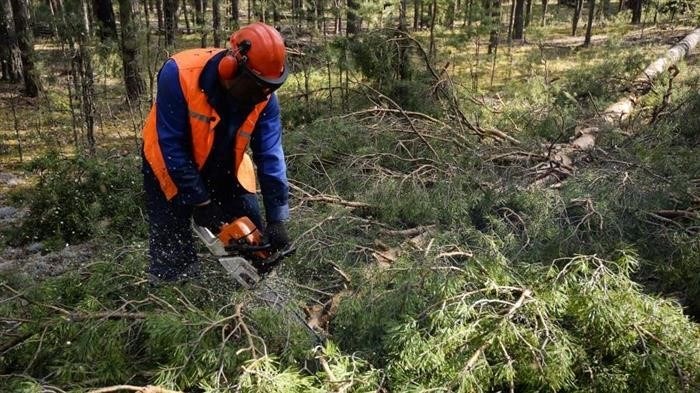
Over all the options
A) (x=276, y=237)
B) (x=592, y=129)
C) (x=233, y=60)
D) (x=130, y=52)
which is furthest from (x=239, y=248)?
(x=130, y=52)

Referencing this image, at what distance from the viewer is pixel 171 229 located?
2967 millimetres

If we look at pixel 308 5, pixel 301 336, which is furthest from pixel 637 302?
pixel 308 5

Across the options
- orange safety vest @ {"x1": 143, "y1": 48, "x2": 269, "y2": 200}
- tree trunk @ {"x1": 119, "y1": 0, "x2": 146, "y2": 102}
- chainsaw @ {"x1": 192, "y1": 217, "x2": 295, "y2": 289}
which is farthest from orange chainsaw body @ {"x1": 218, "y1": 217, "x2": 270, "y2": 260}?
tree trunk @ {"x1": 119, "y1": 0, "x2": 146, "y2": 102}

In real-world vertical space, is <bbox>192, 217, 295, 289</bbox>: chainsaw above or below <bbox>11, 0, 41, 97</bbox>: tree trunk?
below

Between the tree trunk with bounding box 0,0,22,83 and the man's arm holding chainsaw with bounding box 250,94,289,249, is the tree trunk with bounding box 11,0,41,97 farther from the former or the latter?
the man's arm holding chainsaw with bounding box 250,94,289,249

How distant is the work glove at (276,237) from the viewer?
273 cm

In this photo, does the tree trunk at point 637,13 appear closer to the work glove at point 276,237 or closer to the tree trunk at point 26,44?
the tree trunk at point 26,44

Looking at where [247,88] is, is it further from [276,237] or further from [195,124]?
[276,237]

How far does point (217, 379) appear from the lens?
183 centimetres

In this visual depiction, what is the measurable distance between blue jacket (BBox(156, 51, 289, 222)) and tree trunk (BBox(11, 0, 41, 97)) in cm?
740

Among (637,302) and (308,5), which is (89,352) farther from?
(308,5)

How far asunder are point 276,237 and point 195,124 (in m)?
0.70

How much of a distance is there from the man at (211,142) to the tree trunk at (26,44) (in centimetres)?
722

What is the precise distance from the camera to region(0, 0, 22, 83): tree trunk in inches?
384
